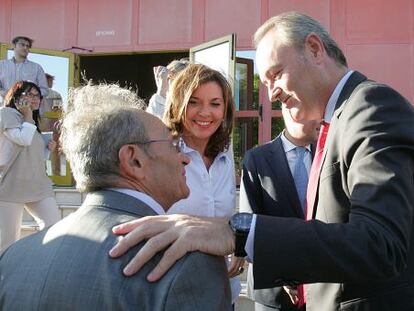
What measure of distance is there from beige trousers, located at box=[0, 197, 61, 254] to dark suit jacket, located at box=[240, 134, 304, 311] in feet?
8.62

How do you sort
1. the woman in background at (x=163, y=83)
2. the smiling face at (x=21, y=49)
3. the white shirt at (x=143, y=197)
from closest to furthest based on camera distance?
1. the white shirt at (x=143, y=197)
2. the woman in background at (x=163, y=83)
3. the smiling face at (x=21, y=49)

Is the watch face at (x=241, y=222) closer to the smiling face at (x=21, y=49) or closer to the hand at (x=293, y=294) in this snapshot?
the hand at (x=293, y=294)

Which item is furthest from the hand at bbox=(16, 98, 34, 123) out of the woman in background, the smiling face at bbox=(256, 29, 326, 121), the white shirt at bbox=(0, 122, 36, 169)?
the smiling face at bbox=(256, 29, 326, 121)

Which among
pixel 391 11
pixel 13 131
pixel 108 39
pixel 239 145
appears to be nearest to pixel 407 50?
pixel 391 11

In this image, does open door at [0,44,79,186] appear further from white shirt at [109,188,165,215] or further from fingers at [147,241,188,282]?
fingers at [147,241,188,282]

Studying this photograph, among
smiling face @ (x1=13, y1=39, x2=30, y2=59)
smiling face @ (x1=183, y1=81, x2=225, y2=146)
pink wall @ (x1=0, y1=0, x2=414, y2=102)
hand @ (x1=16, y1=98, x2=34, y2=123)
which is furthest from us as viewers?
smiling face @ (x1=13, y1=39, x2=30, y2=59)

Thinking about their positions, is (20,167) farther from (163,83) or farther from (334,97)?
(334,97)

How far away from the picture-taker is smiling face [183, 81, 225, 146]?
252cm

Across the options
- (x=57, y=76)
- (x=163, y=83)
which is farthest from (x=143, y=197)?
(x=57, y=76)

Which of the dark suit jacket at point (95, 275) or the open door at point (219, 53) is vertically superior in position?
the open door at point (219, 53)

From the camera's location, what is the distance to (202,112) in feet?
8.29

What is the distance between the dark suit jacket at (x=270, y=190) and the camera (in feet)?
7.91

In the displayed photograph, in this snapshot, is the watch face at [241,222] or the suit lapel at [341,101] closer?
the watch face at [241,222]

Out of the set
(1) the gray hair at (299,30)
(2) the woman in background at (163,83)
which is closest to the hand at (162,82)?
(2) the woman in background at (163,83)
